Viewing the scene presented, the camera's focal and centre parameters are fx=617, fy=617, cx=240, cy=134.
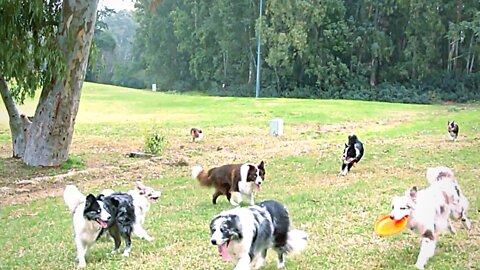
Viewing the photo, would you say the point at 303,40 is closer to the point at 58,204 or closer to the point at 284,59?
the point at 284,59

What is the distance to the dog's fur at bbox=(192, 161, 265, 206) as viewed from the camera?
8.21m

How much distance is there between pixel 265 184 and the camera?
11.0 metres

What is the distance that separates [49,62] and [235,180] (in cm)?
659

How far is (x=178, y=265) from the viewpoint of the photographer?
5.77 m

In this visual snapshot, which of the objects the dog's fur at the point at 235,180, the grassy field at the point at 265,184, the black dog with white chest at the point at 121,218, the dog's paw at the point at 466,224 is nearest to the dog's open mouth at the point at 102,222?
the black dog with white chest at the point at 121,218

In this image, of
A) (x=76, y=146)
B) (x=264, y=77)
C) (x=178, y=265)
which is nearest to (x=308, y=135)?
(x=76, y=146)

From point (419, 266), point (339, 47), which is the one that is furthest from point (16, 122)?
point (339, 47)

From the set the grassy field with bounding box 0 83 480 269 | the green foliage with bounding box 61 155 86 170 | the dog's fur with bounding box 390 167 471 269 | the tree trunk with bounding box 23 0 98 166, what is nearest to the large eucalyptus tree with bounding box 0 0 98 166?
the tree trunk with bounding box 23 0 98 166

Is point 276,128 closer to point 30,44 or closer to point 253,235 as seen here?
point 30,44

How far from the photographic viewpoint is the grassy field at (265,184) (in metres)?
6.09

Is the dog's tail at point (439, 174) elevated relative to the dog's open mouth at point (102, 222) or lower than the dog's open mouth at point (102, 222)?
elevated

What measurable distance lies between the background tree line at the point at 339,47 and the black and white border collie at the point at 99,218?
35.5 meters

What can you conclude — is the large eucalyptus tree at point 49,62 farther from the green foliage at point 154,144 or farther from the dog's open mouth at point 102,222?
the dog's open mouth at point 102,222

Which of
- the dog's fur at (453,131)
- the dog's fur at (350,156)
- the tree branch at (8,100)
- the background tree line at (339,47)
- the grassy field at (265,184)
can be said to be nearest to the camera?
the grassy field at (265,184)
